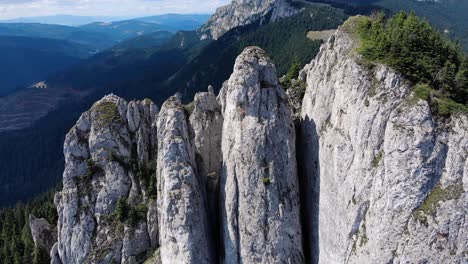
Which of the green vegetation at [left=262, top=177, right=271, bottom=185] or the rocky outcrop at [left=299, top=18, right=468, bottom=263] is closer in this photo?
the rocky outcrop at [left=299, top=18, right=468, bottom=263]

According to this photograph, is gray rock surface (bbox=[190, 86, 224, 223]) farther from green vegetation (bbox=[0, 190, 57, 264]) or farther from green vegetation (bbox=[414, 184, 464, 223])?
green vegetation (bbox=[0, 190, 57, 264])

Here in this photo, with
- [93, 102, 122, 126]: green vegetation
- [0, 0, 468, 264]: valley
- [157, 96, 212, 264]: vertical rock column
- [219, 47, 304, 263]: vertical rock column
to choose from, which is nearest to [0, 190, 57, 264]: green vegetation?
[0, 0, 468, 264]: valley

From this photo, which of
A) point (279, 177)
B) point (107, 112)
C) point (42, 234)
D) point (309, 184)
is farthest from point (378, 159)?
point (42, 234)

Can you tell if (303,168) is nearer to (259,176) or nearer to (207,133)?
(259,176)

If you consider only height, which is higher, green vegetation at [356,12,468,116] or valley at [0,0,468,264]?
green vegetation at [356,12,468,116]

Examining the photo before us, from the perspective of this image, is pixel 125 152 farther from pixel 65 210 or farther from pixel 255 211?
pixel 255 211

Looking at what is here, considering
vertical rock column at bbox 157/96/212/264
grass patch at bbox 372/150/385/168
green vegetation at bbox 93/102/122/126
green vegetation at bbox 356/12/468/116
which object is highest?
green vegetation at bbox 356/12/468/116

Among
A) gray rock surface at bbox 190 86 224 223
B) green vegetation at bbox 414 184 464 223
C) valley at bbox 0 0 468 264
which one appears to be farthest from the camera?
gray rock surface at bbox 190 86 224 223

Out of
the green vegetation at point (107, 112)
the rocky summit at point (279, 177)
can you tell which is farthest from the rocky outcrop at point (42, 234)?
the green vegetation at point (107, 112)
